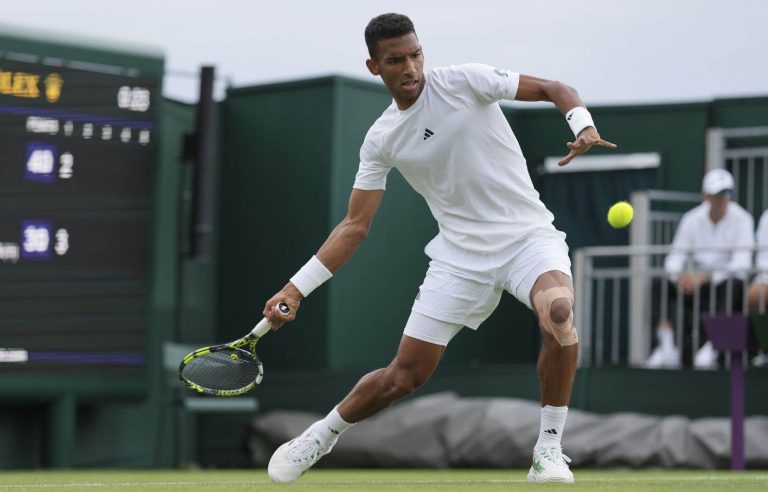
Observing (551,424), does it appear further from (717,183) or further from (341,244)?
(717,183)

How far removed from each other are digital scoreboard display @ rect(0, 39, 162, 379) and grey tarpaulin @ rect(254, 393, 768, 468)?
187 centimetres

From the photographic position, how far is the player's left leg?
5.86m

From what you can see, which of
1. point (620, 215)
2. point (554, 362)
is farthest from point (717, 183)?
point (554, 362)

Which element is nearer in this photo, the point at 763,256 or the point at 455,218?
the point at 455,218

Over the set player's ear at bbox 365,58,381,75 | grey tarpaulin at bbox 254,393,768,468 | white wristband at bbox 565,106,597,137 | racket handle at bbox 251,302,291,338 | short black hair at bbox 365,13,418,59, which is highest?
short black hair at bbox 365,13,418,59

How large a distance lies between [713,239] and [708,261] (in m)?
0.19

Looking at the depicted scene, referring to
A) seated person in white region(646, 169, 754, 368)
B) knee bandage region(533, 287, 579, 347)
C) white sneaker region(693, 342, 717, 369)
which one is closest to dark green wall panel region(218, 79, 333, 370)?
seated person in white region(646, 169, 754, 368)

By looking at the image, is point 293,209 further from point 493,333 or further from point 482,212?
point 482,212

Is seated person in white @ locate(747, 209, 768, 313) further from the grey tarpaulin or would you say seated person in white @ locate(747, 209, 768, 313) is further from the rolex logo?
the rolex logo

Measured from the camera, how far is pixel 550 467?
20.2 ft

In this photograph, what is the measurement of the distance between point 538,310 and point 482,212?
544mm

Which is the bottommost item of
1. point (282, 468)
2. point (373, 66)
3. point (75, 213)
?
point (282, 468)

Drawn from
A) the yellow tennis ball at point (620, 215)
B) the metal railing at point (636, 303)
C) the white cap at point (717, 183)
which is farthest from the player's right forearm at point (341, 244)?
the white cap at point (717, 183)

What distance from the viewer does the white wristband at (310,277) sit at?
640cm
